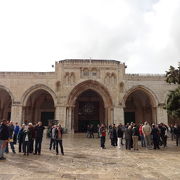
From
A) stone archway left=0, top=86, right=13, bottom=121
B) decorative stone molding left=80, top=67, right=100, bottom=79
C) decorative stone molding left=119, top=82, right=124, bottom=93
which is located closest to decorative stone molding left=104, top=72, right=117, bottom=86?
decorative stone molding left=119, top=82, right=124, bottom=93

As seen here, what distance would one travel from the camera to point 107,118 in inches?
926

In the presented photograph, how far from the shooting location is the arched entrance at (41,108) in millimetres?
25500

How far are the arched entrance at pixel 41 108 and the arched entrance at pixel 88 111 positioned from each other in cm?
392

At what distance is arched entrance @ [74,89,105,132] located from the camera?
26.8m

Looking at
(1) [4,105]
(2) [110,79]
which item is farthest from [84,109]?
(1) [4,105]

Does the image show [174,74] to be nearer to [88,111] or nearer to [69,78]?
[69,78]

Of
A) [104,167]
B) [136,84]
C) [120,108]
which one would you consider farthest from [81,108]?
[104,167]

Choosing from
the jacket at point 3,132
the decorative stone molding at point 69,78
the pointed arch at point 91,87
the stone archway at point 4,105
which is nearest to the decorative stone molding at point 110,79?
the pointed arch at point 91,87

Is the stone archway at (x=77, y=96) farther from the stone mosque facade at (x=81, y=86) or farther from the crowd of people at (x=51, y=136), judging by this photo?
the crowd of people at (x=51, y=136)

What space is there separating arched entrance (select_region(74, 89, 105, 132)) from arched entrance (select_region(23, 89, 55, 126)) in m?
3.92

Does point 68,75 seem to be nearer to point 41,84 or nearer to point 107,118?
point 41,84

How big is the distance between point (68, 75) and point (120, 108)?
7.93m

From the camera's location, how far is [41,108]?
88.8ft

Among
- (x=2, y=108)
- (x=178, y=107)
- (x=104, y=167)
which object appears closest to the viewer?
(x=104, y=167)
